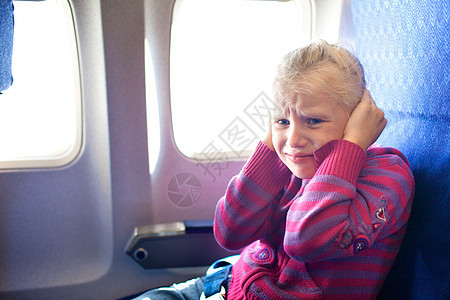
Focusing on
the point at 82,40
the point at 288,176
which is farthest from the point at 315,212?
the point at 82,40

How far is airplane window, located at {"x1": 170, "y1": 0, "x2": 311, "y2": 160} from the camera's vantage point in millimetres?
1488

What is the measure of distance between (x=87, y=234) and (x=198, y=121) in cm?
69

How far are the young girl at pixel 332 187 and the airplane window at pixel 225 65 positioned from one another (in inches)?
21.9

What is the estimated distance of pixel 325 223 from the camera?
0.81 m

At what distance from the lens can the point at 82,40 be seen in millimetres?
1404

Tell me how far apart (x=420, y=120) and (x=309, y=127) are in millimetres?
293

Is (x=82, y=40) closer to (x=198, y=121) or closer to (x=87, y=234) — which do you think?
(x=198, y=121)

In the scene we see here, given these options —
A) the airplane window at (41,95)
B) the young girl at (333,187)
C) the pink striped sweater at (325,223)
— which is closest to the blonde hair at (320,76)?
the young girl at (333,187)

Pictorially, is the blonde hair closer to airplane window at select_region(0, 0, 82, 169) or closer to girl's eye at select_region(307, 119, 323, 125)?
girl's eye at select_region(307, 119, 323, 125)

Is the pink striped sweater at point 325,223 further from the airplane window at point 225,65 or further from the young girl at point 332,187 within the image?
the airplane window at point 225,65

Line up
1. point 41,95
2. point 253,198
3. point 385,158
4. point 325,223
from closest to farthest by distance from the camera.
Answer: point 325,223 → point 385,158 → point 253,198 → point 41,95

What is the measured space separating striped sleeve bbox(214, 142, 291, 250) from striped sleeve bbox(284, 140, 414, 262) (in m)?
0.18

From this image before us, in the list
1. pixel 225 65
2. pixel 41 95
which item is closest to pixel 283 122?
pixel 225 65

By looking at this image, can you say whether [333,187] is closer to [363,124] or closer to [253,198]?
[363,124]
